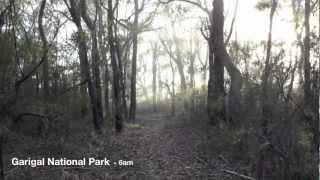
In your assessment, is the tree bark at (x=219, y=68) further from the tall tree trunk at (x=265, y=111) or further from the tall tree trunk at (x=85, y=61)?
the tall tree trunk at (x=85, y=61)

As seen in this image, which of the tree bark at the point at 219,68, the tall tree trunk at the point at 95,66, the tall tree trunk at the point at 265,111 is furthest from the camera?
the tall tree trunk at the point at 95,66

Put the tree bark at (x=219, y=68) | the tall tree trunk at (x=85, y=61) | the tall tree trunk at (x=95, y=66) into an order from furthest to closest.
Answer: the tall tree trunk at (x=95, y=66), the tree bark at (x=219, y=68), the tall tree trunk at (x=85, y=61)

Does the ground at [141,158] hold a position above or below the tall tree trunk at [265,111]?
below

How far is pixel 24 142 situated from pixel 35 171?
1.96 metres

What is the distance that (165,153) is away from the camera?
32.0 ft

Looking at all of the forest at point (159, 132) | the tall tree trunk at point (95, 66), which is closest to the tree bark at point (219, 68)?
the forest at point (159, 132)

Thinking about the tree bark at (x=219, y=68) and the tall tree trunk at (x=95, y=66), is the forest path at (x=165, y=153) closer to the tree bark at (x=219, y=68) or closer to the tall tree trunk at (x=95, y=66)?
the tall tree trunk at (x=95, y=66)

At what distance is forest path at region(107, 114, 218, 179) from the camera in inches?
308

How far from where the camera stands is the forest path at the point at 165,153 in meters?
7.82

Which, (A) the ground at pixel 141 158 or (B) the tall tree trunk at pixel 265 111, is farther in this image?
(A) the ground at pixel 141 158

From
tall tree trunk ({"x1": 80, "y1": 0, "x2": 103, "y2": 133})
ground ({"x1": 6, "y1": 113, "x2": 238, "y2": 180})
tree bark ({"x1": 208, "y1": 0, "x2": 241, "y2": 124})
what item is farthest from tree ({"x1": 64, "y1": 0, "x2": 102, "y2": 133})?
tree bark ({"x1": 208, "y1": 0, "x2": 241, "y2": 124})

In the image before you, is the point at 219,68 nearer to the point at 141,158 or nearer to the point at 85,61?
the point at 85,61

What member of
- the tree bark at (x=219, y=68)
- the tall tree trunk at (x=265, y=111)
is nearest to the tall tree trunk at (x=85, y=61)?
the tree bark at (x=219, y=68)

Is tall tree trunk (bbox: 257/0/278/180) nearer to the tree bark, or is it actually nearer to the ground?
the ground
